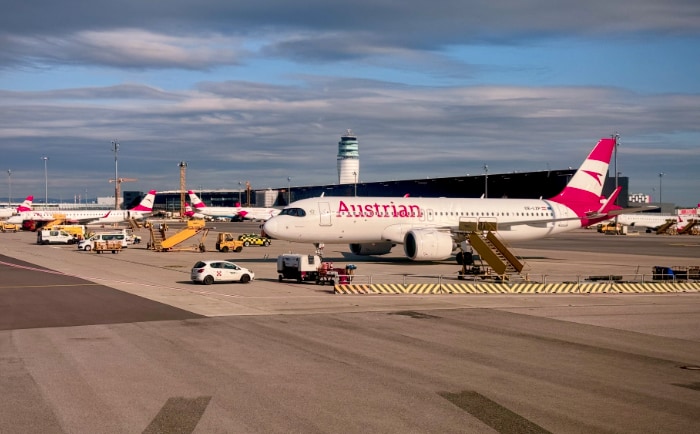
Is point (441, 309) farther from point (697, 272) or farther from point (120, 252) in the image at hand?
point (120, 252)

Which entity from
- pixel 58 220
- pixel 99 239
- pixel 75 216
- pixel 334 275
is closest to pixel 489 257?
pixel 334 275

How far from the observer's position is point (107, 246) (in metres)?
80.5

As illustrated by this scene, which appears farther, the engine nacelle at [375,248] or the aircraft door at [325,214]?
the engine nacelle at [375,248]

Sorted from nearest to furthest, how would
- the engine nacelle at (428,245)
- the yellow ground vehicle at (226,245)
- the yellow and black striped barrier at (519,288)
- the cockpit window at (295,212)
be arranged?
the yellow and black striped barrier at (519,288)
the engine nacelle at (428,245)
the cockpit window at (295,212)
the yellow ground vehicle at (226,245)

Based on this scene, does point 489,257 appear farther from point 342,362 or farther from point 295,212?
point 342,362

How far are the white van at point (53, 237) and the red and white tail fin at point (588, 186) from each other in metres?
64.3

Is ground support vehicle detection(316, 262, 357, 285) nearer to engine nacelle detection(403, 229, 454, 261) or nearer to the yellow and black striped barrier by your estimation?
the yellow and black striped barrier

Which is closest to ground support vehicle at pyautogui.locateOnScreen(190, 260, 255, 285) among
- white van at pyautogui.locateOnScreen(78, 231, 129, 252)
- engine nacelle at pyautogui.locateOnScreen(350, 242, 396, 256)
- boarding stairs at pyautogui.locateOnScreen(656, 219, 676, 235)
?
engine nacelle at pyautogui.locateOnScreen(350, 242, 396, 256)

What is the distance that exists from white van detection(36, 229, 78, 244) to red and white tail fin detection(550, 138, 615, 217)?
64330 mm

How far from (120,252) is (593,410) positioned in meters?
71.3

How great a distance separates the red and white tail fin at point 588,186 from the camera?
71188 millimetres

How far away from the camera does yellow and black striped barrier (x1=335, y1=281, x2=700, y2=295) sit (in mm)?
42156

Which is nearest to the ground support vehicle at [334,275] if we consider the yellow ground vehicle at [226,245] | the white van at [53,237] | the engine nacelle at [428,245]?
the engine nacelle at [428,245]

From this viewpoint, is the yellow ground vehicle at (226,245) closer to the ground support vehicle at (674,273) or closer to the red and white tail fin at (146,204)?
the ground support vehicle at (674,273)
